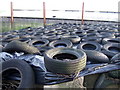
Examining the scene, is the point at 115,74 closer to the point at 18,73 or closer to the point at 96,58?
the point at 96,58

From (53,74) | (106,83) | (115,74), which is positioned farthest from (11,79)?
(115,74)

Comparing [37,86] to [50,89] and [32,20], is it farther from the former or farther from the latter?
[32,20]

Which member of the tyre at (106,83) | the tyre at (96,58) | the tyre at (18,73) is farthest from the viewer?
the tyre at (96,58)

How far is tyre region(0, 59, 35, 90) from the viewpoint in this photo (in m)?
2.00

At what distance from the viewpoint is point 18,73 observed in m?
2.31

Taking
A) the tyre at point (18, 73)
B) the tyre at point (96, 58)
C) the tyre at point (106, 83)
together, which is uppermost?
the tyre at point (96, 58)

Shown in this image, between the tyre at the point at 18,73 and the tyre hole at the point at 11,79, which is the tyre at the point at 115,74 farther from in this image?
the tyre hole at the point at 11,79

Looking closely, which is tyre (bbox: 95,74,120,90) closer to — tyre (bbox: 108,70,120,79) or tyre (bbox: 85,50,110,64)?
tyre (bbox: 108,70,120,79)

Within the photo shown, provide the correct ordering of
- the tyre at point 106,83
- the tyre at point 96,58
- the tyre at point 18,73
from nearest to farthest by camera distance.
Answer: the tyre at point 18,73 < the tyre at point 106,83 < the tyre at point 96,58

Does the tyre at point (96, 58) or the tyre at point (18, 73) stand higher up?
the tyre at point (96, 58)

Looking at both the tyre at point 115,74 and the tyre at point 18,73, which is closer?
the tyre at point 18,73

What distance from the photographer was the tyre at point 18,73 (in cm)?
200

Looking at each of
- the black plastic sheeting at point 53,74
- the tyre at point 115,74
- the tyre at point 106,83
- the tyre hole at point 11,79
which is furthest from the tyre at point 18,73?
the tyre at point 115,74

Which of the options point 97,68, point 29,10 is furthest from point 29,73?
point 29,10
